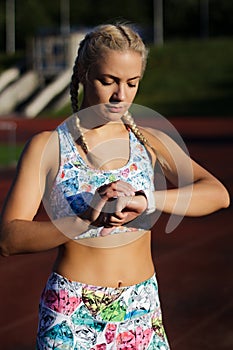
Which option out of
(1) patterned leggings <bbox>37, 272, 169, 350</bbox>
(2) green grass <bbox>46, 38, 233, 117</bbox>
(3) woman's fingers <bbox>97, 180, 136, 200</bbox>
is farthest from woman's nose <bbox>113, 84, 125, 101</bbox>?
(2) green grass <bbox>46, 38, 233, 117</bbox>

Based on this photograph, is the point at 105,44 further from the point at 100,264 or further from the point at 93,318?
the point at 93,318

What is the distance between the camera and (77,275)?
2.49 metres

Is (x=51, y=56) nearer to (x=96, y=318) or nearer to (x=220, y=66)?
(x=220, y=66)

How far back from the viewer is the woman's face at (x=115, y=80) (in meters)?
2.32

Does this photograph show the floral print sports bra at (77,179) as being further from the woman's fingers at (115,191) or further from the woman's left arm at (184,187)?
the woman's fingers at (115,191)

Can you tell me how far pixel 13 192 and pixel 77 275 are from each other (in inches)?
12.7

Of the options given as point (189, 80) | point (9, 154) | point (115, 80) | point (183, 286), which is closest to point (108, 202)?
point (115, 80)

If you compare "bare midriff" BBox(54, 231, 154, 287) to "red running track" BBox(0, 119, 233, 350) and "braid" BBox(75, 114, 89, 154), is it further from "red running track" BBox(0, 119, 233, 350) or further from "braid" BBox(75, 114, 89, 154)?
"red running track" BBox(0, 119, 233, 350)

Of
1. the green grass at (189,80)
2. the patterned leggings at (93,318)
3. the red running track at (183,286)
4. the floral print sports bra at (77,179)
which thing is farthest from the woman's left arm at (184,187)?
the green grass at (189,80)

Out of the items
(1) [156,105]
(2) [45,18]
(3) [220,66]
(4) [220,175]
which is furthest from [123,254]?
(2) [45,18]

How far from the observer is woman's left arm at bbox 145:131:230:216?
2189mm

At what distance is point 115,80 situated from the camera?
2.32 metres

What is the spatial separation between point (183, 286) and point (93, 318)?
5.23 m

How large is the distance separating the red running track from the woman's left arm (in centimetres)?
362
